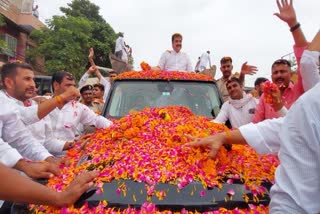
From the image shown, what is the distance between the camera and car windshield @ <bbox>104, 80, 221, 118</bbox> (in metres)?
4.76

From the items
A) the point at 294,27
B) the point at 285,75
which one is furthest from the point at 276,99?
the point at 285,75

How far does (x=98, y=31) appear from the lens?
112 feet

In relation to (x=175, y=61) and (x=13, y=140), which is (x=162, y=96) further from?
(x=175, y=61)

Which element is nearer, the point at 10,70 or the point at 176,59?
the point at 10,70

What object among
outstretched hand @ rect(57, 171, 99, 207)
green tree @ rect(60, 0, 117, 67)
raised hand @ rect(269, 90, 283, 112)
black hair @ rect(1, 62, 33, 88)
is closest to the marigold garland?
raised hand @ rect(269, 90, 283, 112)

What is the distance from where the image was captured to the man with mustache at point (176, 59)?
726 cm

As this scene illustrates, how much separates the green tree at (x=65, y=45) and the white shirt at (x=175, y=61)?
19544 mm

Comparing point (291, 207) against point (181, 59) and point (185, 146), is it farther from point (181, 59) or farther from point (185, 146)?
point (181, 59)

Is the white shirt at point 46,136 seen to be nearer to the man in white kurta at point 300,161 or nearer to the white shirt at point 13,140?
the white shirt at point 13,140

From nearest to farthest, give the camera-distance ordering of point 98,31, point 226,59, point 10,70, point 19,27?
point 10,70 → point 226,59 → point 19,27 → point 98,31

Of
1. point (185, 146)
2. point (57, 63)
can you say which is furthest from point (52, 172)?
point (57, 63)

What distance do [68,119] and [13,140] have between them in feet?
4.59

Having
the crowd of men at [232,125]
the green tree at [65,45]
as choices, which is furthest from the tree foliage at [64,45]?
the crowd of men at [232,125]

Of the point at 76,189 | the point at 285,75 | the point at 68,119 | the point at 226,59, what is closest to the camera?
the point at 76,189
